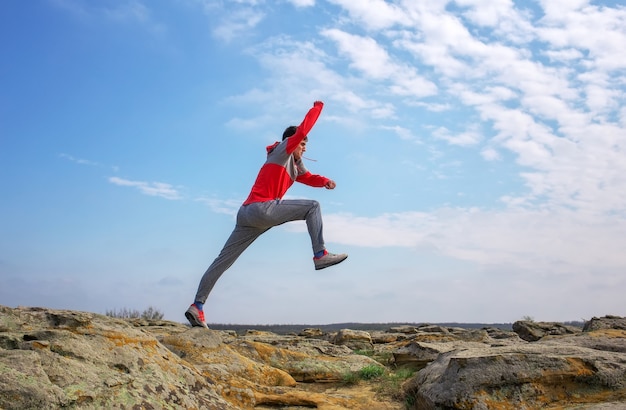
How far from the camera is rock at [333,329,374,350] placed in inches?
497

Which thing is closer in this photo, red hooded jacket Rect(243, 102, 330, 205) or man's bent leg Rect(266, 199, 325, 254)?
man's bent leg Rect(266, 199, 325, 254)

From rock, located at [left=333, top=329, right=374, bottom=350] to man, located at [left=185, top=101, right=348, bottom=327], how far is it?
216 inches

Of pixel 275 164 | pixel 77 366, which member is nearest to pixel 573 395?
pixel 77 366

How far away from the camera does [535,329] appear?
13750 millimetres

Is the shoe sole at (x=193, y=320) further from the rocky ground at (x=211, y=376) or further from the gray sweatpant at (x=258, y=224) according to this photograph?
the rocky ground at (x=211, y=376)

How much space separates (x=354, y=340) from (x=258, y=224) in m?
6.24

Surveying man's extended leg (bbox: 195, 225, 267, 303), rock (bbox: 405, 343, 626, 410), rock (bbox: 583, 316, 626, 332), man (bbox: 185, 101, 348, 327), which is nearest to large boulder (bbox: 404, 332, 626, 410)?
rock (bbox: 405, 343, 626, 410)

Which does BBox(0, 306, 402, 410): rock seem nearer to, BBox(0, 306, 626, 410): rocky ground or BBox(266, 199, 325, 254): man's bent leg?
BBox(0, 306, 626, 410): rocky ground

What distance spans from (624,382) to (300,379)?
12.3 feet

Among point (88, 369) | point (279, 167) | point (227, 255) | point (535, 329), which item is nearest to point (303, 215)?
point (279, 167)

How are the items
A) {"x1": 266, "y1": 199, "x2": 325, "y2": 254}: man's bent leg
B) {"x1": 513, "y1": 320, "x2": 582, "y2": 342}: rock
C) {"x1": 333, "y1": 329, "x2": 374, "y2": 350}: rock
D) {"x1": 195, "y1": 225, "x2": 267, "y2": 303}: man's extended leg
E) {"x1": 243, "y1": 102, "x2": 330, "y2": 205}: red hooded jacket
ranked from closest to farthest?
{"x1": 266, "y1": 199, "x2": 325, "y2": 254}: man's bent leg < {"x1": 243, "y1": 102, "x2": 330, "y2": 205}: red hooded jacket < {"x1": 195, "y1": 225, "x2": 267, "y2": 303}: man's extended leg < {"x1": 333, "y1": 329, "x2": 374, "y2": 350}: rock < {"x1": 513, "y1": 320, "x2": 582, "y2": 342}: rock

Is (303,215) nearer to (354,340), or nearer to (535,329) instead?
(354,340)

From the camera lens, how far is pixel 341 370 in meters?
7.20

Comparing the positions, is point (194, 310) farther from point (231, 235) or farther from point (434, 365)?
point (434, 365)
